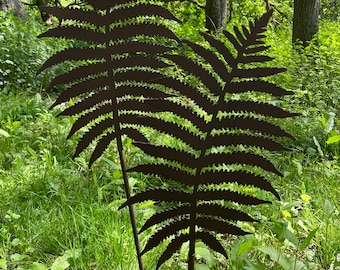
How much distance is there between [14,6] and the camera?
19.8ft

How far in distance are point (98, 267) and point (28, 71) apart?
3084 millimetres

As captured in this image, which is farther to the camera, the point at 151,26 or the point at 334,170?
the point at 334,170

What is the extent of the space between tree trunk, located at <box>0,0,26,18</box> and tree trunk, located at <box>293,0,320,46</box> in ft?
14.7

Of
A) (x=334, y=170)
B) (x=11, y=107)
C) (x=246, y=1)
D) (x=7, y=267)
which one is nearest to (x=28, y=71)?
(x=11, y=107)

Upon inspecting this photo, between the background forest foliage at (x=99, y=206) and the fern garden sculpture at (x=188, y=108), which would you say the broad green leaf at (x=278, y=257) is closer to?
the background forest foliage at (x=99, y=206)

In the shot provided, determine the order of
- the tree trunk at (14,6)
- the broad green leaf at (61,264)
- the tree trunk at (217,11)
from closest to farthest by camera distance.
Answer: the broad green leaf at (61,264), the tree trunk at (14,6), the tree trunk at (217,11)

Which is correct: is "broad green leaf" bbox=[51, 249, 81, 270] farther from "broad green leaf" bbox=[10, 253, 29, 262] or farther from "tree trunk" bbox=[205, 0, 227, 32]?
"tree trunk" bbox=[205, 0, 227, 32]

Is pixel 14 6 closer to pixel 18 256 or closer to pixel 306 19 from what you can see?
pixel 306 19

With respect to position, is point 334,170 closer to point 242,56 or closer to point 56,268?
point 56,268

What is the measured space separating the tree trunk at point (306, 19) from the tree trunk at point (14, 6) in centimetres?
448

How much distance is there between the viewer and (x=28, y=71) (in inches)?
163

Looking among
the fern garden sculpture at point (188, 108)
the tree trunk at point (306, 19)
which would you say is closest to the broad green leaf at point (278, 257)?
the fern garden sculpture at point (188, 108)

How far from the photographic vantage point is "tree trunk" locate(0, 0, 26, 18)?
5723 mm

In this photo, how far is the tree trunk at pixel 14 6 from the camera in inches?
225
